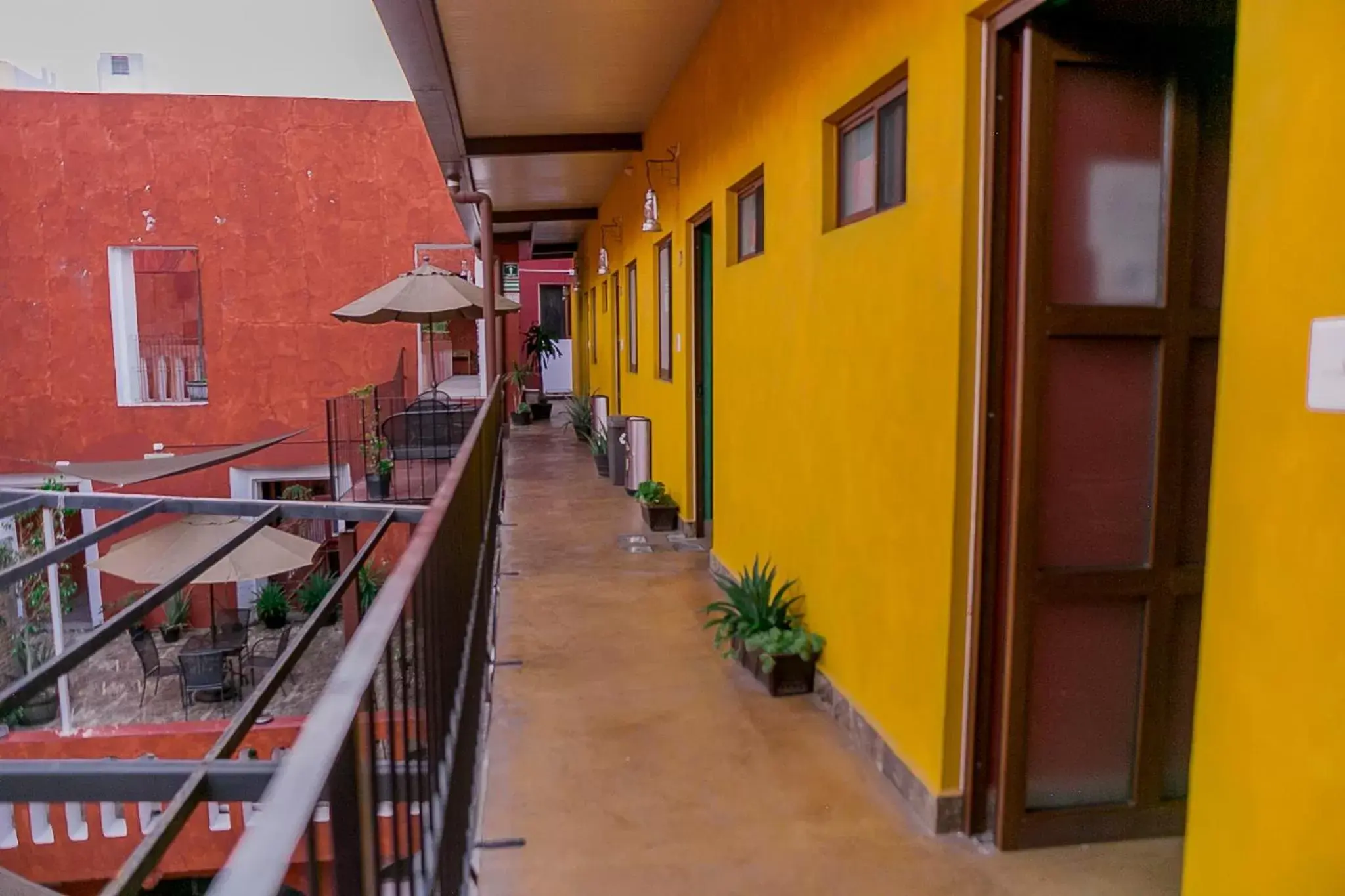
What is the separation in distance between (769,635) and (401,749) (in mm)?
1942

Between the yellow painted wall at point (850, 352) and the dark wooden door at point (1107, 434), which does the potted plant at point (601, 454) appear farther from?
the dark wooden door at point (1107, 434)

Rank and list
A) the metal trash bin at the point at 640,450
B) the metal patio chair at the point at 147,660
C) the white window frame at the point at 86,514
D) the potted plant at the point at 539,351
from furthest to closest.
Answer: the potted plant at the point at 539,351 < the white window frame at the point at 86,514 < the metal patio chair at the point at 147,660 < the metal trash bin at the point at 640,450

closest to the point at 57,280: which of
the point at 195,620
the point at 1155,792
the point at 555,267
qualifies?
the point at 195,620

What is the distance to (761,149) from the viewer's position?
4.36m

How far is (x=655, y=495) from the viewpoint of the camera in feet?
22.1

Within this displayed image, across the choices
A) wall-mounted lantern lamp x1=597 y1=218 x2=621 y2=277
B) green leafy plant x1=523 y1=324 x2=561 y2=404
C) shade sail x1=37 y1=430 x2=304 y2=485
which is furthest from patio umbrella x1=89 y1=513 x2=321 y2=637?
green leafy plant x1=523 y1=324 x2=561 y2=404

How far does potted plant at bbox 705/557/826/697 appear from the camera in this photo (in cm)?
362

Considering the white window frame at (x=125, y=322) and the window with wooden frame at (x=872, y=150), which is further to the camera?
the white window frame at (x=125, y=322)

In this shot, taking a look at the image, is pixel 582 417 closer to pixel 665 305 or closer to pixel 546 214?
pixel 546 214

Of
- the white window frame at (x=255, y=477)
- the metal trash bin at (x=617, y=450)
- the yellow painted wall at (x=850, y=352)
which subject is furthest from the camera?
the white window frame at (x=255, y=477)

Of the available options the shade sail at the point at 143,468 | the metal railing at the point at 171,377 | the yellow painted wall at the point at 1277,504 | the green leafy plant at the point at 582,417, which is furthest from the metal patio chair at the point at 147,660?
the yellow painted wall at the point at 1277,504

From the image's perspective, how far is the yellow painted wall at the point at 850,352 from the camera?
2564 millimetres

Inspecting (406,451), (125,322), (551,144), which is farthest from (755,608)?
(125,322)

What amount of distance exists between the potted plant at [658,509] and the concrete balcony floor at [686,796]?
1.80 m
